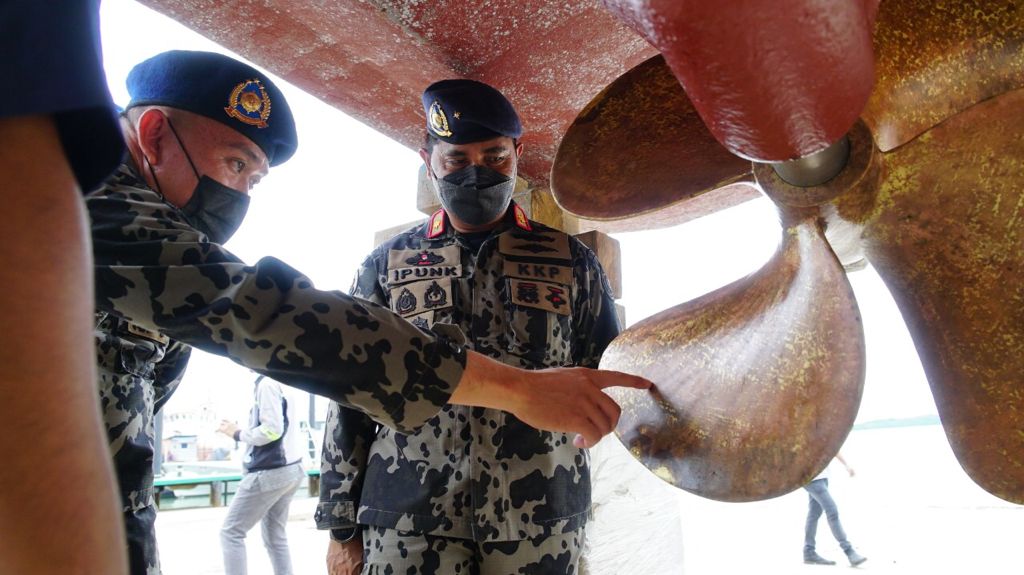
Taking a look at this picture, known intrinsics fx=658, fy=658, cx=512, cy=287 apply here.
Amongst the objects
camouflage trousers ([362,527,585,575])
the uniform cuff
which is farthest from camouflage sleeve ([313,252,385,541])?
camouflage trousers ([362,527,585,575])

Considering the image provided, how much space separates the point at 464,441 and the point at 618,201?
697 mm

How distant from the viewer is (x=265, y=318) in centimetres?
97

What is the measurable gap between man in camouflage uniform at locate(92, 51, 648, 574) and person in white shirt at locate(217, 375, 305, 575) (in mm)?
3668

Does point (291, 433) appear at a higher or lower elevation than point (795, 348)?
lower

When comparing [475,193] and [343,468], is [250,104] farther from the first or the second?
[343,468]

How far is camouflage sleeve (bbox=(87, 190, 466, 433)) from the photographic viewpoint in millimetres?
955

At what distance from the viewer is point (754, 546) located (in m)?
6.75

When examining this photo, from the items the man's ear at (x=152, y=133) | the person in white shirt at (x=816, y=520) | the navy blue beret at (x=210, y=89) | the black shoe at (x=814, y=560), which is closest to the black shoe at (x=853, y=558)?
the person in white shirt at (x=816, y=520)

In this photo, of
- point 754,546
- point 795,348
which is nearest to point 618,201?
point 795,348

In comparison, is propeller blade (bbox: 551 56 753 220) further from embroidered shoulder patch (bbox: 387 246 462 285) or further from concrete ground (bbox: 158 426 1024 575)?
Answer: concrete ground (bbox: 158 426 1024 575)

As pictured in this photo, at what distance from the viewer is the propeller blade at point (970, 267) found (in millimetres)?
1070

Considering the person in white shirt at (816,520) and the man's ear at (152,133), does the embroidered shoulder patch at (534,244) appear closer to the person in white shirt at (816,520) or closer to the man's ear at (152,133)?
the man's ear at (152,133)

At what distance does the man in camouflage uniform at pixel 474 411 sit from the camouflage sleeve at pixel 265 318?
0.38m

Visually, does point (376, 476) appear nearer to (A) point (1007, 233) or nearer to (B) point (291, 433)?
(A) point (1007, 233)
